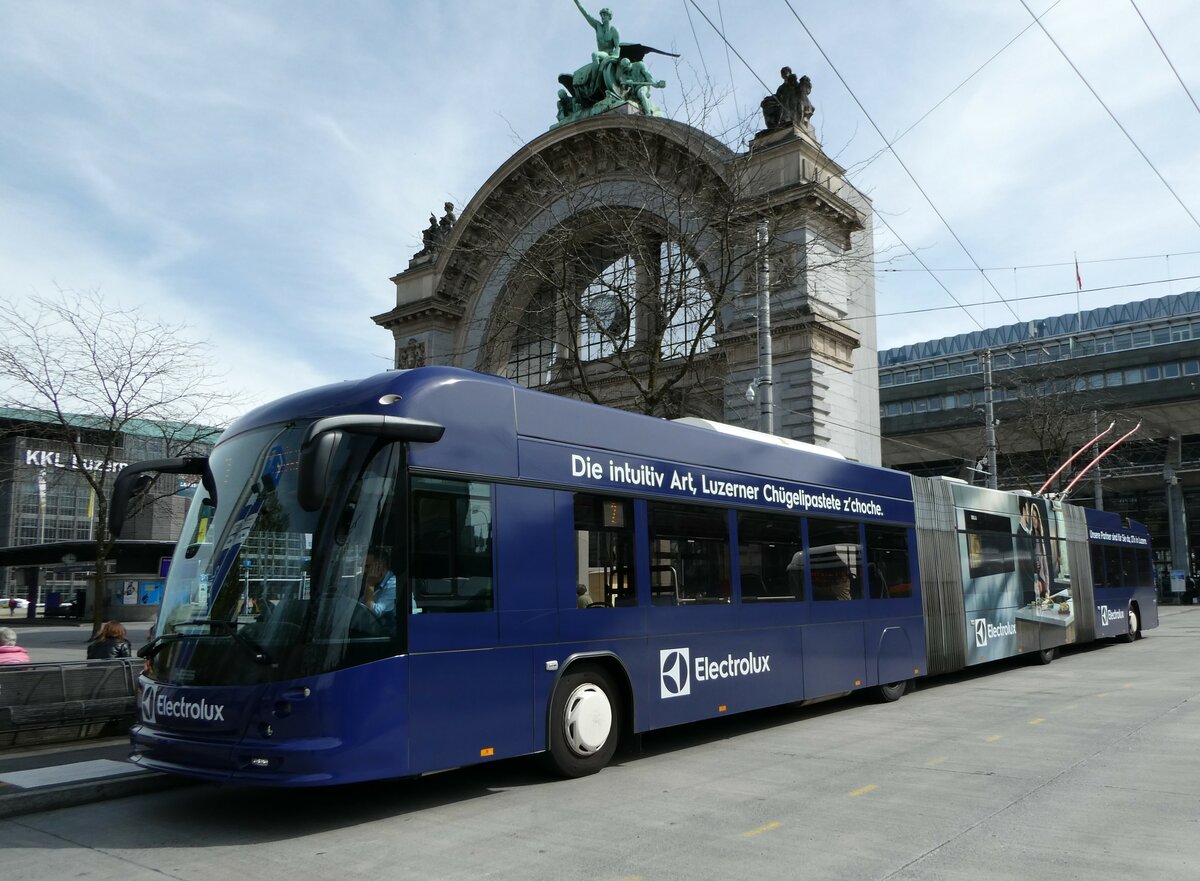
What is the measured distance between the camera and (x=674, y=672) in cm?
923

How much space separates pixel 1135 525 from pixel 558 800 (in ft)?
70.4

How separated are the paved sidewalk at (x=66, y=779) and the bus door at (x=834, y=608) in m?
6.65

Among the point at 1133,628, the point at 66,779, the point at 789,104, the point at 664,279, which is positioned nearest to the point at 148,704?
the point at 66,779

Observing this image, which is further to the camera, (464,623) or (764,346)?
(764,346)

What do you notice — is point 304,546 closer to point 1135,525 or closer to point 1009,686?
point 1009,686

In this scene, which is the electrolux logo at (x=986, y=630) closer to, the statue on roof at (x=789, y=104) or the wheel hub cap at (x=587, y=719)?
the wheel hub cap at (x=587, y=719)

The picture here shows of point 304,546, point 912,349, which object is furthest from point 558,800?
point 912,349

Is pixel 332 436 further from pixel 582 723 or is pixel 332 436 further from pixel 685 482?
pixel 685 482

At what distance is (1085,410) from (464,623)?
41956 millimetres

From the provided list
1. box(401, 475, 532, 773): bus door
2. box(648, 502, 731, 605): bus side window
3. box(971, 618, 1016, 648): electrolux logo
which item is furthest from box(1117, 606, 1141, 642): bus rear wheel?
box(401, 475, 532, 773): bus door

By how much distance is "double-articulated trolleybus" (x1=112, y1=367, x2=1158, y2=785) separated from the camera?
6512 millimetres

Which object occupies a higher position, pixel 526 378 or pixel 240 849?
pixel 526 378

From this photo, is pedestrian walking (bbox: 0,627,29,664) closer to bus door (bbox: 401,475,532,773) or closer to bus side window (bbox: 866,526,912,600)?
bus door (bbox: 401,475,532,773)

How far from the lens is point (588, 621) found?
8406mm
